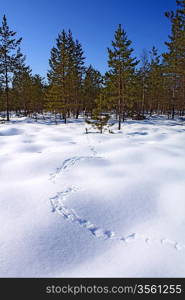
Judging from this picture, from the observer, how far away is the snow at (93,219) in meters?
2.51

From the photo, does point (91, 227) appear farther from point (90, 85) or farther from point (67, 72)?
point (90, 85)

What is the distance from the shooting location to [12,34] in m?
22.6

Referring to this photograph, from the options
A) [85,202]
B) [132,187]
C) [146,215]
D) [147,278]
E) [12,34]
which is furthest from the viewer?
[12,34]

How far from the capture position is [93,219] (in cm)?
343

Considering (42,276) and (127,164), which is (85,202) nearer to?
(42,276)

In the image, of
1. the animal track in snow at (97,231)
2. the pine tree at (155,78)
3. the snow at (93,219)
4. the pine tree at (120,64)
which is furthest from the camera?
the pine tree at (155,78)

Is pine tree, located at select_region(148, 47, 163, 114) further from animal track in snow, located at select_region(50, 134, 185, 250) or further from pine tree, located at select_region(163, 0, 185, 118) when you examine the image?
animal track in snow, located at select_region(50, 134, 185, 250)

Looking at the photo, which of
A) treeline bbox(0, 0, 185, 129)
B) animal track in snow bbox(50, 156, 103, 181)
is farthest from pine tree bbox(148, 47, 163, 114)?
animal track in snow bbox(50, 156, 103, 181)

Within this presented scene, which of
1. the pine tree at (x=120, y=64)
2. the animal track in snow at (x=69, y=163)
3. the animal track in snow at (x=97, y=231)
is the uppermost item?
the pine tree at (x=120, y=64)

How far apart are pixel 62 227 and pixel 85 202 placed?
84 centimetres

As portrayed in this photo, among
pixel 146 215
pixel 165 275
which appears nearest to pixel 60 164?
pixel 146 215

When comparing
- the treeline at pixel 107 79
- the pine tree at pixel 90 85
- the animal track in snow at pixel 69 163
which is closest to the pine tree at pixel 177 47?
the treeline at pixel 107 79

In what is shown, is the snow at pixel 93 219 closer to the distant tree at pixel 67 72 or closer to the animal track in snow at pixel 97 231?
the animal track in snow at pixel 97 231

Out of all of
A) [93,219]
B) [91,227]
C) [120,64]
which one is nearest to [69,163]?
[93,219]
